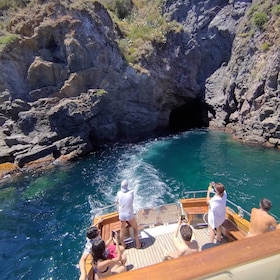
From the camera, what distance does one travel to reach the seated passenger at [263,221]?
5.62 metres

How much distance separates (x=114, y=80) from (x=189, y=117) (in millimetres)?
18414

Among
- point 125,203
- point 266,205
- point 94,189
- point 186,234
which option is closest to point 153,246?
point 125,203

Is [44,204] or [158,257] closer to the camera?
[158,257]

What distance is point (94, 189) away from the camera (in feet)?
57.8

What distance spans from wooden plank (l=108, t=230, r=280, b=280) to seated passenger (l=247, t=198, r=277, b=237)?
172 inches

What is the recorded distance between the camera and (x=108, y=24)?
109 ft

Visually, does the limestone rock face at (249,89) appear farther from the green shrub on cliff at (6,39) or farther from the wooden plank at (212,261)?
the green shrub on cliff at (6,39)

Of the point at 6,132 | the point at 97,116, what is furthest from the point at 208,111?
the point at 6,132

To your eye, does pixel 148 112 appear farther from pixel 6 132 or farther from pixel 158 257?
pixel 158 257

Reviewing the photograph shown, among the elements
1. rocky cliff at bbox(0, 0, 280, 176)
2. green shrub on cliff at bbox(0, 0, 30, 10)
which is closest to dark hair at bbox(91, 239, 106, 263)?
rocky cliff at bbox(0, 0, 280, 176)

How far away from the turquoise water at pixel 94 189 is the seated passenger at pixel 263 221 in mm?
7034

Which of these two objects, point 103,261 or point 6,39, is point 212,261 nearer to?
point 103,261

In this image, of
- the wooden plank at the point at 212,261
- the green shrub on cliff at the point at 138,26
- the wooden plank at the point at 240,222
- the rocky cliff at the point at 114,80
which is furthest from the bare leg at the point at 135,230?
the green shrub on cliff at the point at 138,26

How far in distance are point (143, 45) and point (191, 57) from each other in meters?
8.10
